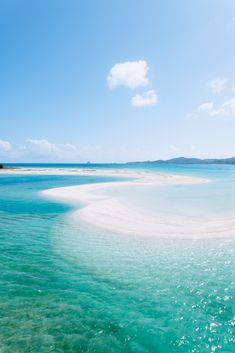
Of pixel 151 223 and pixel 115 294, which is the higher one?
pixel 151 223

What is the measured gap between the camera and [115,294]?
8984 millimetres

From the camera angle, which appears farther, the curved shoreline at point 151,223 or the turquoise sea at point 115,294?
the curved shoreline at point 151,223

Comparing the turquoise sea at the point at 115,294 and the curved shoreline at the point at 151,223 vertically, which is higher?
the curved shoreline at the point at 151,223

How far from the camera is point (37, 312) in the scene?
777 centimetres

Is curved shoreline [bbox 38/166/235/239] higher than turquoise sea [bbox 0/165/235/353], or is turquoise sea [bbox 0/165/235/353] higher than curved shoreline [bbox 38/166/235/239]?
curved shoreline [bbox 38/166/235/239]

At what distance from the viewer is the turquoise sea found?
6688mm

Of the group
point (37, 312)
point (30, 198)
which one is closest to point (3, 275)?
point (37, 312)

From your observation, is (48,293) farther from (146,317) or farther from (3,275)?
(146,317)

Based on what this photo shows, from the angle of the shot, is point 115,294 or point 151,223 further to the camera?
point 151,223

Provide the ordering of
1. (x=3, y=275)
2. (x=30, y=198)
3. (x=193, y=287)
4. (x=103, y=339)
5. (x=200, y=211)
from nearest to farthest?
(x=103, y=339) → (x=193, y=287) → (x=3, y=275) → (x=200, y=211) → (x=30, y=198)

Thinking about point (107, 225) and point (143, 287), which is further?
point (107, 225)

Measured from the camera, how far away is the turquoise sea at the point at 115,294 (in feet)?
21.9

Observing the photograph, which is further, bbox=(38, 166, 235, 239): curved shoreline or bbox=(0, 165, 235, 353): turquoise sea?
bbox=(38, 166, 235, 239): curved shoreline

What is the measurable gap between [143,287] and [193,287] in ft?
6.59
